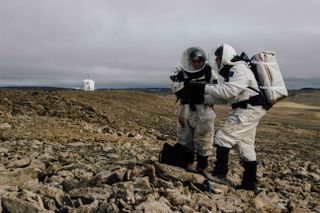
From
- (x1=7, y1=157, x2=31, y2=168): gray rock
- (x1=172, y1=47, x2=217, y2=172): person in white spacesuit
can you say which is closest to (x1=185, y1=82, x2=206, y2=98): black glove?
(x1=172, y1=47, x2=217, y2=172): person in white spacesuit

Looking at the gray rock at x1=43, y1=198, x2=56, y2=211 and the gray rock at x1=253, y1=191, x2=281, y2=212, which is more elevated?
the gray rock at x1=43, y1=198, x2=56, y2=211

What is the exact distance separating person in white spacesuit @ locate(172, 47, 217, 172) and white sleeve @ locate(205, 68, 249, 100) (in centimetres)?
53

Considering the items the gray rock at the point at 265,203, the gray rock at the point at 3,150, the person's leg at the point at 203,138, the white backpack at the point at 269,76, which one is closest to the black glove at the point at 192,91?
the person's leg at the point at 203,138

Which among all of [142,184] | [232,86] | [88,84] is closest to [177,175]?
[142,184]

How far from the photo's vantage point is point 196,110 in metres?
7.27

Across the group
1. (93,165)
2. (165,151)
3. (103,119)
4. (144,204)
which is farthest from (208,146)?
(103,119)

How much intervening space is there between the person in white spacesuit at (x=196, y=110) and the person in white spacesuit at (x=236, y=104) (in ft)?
0.78

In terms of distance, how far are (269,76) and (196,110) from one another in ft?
3.82

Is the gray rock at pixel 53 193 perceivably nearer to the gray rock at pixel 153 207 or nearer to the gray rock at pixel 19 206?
the gray rock at pixel 19 206

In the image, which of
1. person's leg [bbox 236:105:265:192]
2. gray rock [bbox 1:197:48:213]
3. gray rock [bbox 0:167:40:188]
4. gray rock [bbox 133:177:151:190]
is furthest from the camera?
person's leg [bbox 236:105:265:192]

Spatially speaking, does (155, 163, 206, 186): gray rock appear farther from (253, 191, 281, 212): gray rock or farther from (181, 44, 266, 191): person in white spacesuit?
(253, 191, 281, 212): gray rock

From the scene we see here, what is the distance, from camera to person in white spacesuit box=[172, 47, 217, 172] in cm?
723

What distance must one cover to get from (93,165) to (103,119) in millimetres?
7635

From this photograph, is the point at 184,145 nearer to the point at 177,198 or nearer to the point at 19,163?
the point at 177,198
